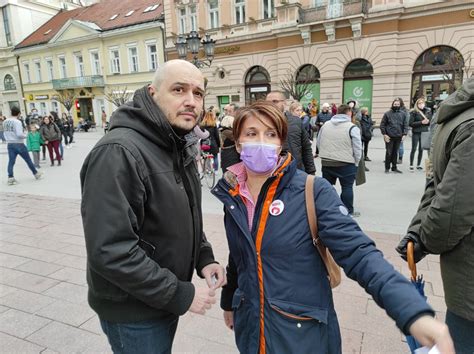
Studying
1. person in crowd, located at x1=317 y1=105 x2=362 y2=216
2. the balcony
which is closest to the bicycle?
person in crowd, located at x1=317 y1=105 x2=362 y2=216

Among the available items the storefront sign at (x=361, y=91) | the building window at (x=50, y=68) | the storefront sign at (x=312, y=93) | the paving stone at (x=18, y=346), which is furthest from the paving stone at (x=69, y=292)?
the building window at (x=50, y=68)

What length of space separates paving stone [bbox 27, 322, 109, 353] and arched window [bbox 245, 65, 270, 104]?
22.5 m

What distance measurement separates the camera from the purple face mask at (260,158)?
1.67 meters

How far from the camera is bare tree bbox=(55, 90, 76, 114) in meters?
32.6

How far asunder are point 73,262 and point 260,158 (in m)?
3.50

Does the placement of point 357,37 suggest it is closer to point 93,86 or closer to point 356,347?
point 356,347

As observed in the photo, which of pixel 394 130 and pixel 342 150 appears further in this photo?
pixel 394 130

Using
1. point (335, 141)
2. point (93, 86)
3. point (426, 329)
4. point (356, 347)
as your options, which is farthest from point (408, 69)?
point (93, 86)

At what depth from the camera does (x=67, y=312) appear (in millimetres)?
3137

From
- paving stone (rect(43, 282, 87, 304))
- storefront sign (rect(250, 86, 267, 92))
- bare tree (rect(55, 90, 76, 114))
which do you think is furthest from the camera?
bare tree (rect(55, 90, 76, 114))

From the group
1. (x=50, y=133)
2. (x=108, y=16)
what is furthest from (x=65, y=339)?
(x=108, y=16)

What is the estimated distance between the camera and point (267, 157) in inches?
66.0

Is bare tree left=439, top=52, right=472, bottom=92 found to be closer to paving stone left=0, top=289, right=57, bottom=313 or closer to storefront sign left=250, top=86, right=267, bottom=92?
storefront sign left=250, top=86, right=267, bottom=92

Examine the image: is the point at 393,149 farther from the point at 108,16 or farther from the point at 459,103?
the point at 108,16
